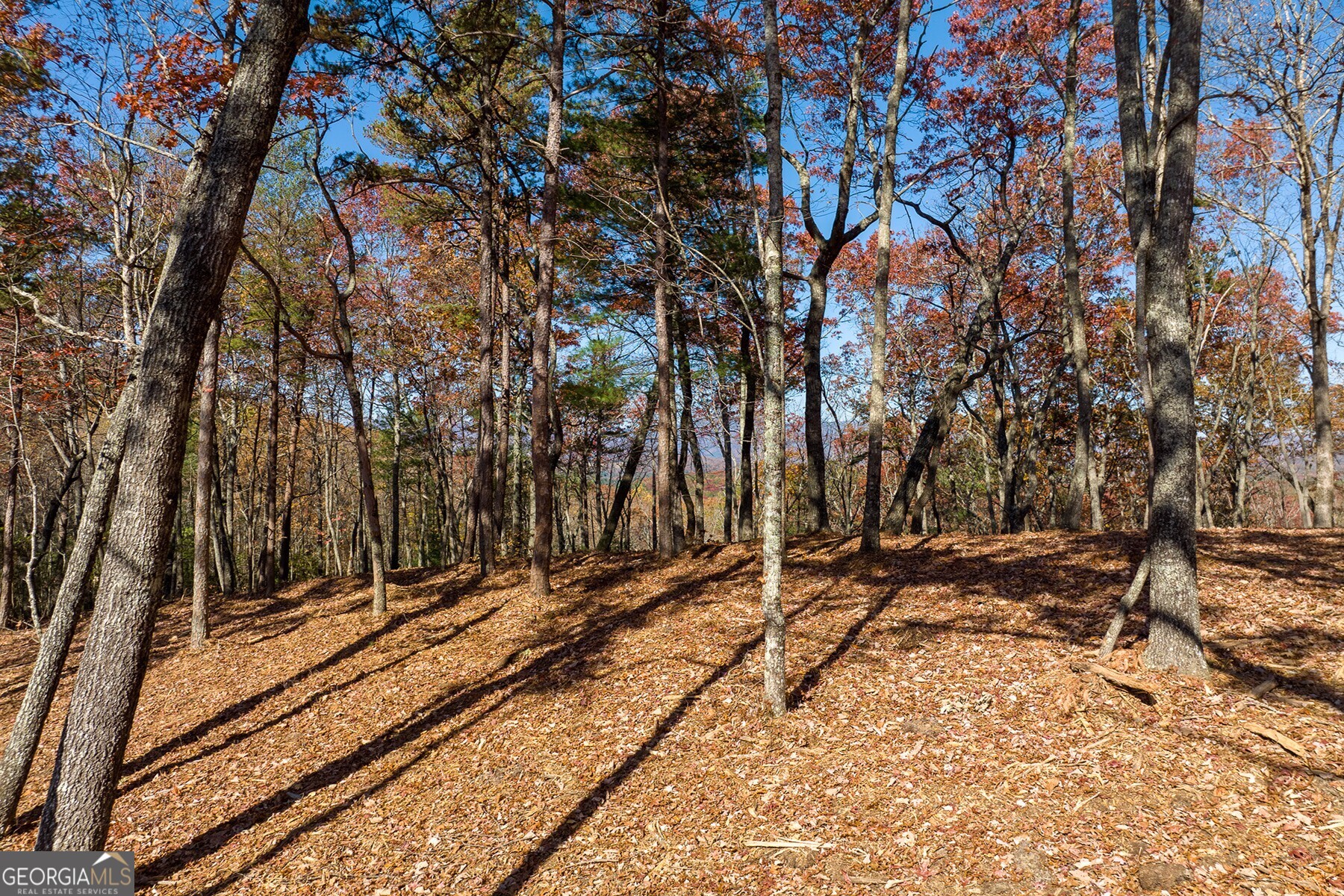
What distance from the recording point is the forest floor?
3787 millimetres

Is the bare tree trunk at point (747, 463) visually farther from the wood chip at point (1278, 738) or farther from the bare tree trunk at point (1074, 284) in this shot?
the wood chip at point (1278, 738)

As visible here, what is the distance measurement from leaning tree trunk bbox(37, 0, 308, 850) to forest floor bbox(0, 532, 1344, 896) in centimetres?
119

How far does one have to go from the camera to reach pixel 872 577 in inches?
343

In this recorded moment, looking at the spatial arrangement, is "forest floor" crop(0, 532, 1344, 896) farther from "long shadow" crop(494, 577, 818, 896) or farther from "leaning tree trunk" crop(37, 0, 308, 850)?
"leaning tree trunk" crop(37, 0, 308, 850)

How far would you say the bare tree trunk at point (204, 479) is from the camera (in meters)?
10.1

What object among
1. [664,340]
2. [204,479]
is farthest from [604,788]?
[204,479]

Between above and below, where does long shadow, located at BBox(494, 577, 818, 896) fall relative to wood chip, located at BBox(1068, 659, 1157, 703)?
below

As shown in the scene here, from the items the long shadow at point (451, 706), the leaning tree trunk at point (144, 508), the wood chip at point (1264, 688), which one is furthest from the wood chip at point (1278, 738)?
the leaning tree trunk at point (144, 508)

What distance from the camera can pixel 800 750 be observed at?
5.13 meters

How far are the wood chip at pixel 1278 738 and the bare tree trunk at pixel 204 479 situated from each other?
13308 mm

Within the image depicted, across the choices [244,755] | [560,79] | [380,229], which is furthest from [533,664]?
[380,229]

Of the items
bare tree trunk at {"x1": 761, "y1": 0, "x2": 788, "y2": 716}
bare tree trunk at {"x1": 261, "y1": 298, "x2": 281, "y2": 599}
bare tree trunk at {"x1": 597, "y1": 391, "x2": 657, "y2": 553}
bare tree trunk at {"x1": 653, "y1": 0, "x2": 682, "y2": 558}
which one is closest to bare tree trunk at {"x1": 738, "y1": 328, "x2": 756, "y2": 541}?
bare tree trunk at {"x1": 597, "y1": 391, "x2": 657, "y2": 553}

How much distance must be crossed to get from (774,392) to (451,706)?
5.24 metres

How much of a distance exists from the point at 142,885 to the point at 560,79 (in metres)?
10.8
